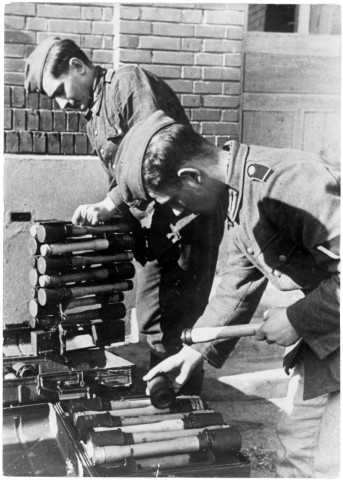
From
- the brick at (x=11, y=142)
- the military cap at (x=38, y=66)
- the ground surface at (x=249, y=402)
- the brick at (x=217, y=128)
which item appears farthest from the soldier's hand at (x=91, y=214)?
the brick at (x=217, y=128)

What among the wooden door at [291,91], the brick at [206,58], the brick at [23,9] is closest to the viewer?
the brick at [23,9]

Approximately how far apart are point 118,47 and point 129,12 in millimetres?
269

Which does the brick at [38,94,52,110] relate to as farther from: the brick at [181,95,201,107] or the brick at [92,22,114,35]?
the brick at [181,95,201,107]

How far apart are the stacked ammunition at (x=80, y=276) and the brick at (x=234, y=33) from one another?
1.89 meters

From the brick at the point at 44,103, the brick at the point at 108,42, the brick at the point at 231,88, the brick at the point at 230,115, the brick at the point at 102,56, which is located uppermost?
the brick at the point at 108,42

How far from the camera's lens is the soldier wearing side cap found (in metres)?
2.17

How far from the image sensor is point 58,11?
14.2 feet

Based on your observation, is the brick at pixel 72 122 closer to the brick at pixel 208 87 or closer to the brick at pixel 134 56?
the brick at pixel 134 56

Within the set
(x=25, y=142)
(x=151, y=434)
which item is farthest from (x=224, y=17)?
(x=151, y=434)

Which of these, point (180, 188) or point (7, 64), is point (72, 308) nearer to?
point (180, 188)

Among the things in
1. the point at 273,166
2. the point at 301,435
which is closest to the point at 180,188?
the point at 273,166

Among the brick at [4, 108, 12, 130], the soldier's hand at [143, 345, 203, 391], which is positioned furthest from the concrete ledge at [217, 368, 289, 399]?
the brick at [4, 108, 12, 130]

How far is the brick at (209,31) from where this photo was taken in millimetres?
4434

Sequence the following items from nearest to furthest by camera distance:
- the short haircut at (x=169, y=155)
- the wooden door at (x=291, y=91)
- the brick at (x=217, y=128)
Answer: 1. the short haircut at (x=169, y=155)
2. the brick at (x=217, y=128)
3. the wooden door at (x=291, y=91)
